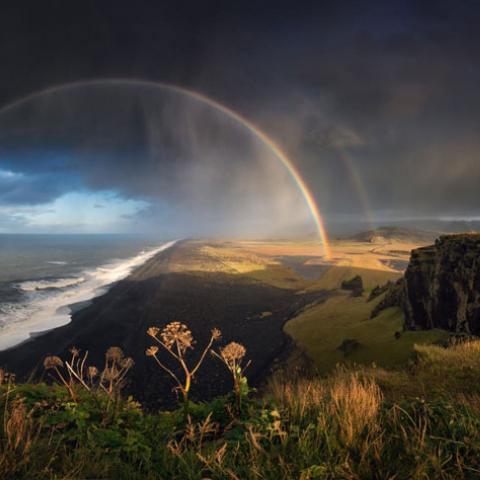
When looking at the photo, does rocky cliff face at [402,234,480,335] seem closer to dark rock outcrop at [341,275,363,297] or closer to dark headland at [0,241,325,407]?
dark headland at [0,241,325,407]

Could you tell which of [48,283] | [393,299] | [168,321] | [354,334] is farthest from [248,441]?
[48,283]

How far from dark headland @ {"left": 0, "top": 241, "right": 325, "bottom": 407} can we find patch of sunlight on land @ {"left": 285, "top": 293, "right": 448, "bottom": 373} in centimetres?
259

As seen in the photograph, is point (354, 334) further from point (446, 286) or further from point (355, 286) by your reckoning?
point (355, 286)

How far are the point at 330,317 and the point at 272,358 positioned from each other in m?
12.5

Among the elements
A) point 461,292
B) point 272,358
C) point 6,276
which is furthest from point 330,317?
point 6,276

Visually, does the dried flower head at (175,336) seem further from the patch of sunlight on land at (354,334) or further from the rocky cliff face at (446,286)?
the rocky cliff face at (446,286)

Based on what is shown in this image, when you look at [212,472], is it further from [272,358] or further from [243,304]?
[243,304]

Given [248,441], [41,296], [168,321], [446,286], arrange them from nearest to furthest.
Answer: [248,441]
[446,286]
[168,321]
[41,296]

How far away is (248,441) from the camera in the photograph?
3.58 meters

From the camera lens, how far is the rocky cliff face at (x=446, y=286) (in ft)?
64.5

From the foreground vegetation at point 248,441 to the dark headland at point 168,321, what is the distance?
7429 mm

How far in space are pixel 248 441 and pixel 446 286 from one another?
23.2 meters

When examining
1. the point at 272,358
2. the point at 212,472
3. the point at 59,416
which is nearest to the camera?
the point at 212,472

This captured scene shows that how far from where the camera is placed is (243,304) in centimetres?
4812
